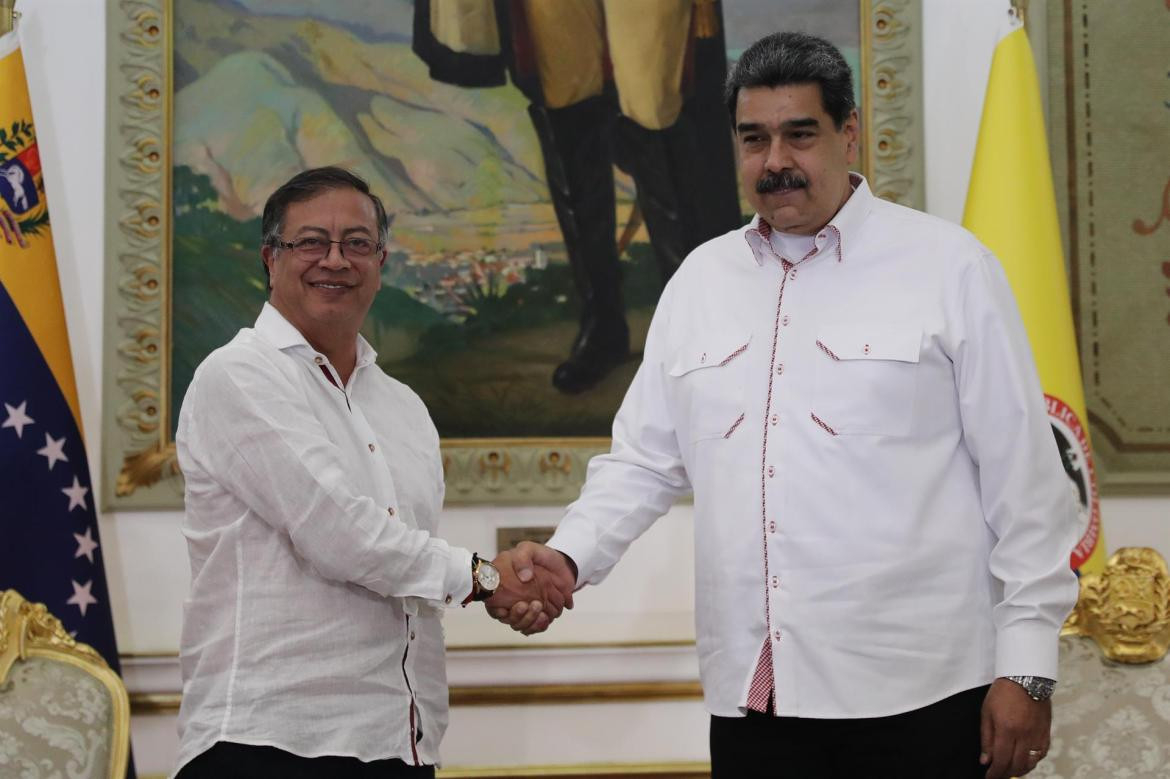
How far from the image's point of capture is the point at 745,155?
227 centimetres

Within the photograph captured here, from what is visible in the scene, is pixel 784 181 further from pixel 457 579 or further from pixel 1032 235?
pixel 1032 235

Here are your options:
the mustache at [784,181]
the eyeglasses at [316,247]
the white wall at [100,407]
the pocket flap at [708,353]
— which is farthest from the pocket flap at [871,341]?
the white wall at [100,407]

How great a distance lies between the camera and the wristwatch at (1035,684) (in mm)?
1962

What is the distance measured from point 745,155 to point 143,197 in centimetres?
213

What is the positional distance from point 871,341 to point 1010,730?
0.67 m

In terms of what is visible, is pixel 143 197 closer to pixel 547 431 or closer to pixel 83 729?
pixel 547 431

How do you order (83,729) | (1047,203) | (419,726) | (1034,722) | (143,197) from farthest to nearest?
(143,197), (1047,203), (83,729), (419,726), (1034,722)

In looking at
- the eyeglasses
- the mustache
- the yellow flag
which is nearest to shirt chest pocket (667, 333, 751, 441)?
the mustache

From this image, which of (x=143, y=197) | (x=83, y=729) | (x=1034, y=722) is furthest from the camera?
(x=143, y=197)

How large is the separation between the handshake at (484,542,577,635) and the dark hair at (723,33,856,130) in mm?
1023

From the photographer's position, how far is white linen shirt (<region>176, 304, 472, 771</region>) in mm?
2121

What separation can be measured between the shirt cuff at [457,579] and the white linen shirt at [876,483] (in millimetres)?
445

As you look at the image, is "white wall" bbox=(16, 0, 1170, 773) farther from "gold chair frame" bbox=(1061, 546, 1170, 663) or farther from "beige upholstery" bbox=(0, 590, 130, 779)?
"gold chair frame" bbox=(1061, 546, 1170, 663)

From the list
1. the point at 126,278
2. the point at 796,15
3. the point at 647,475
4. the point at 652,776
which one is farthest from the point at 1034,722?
the point at 126,278
